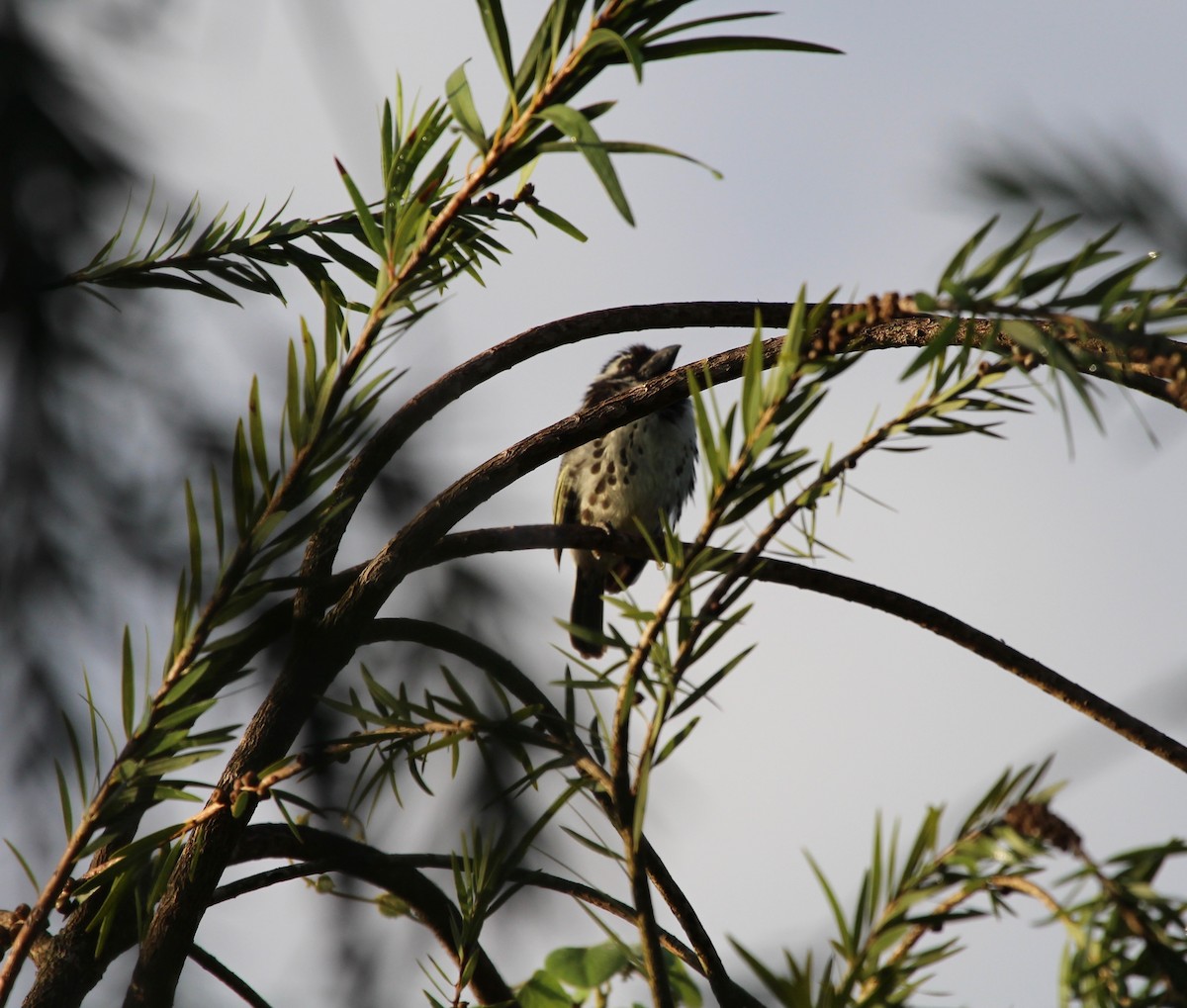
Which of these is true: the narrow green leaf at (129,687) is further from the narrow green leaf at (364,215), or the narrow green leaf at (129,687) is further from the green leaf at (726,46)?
the green leaf at (726,46)

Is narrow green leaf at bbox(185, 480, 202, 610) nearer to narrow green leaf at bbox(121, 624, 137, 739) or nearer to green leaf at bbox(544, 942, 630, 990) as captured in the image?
narrow green leaf at bbox(121, 624, 137, 739)

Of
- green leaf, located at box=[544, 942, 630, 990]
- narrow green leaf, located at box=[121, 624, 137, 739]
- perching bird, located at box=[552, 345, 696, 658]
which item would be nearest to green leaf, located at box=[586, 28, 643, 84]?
narrow green leaf, located at box=[121, 624, 137, 739]

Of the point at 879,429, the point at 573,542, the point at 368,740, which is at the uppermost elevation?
the point at 573,542

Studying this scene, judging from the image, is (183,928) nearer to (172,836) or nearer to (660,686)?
(172,836)

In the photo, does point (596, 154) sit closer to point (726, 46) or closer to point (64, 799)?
point (726, 46)

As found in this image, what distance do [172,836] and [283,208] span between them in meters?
0.87

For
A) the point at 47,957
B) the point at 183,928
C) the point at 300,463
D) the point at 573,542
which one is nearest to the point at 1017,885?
the point at 300,463

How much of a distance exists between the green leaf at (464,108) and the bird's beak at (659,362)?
15.7 feet

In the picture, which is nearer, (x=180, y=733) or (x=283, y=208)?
(x=180, y=733)

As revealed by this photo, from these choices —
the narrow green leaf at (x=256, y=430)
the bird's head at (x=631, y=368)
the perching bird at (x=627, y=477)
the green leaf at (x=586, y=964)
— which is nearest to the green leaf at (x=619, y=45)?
the narrow green leaf at (x=256, y=430)

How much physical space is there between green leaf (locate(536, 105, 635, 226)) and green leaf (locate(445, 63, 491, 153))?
0.16 meters

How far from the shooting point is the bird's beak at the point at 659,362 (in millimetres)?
5832

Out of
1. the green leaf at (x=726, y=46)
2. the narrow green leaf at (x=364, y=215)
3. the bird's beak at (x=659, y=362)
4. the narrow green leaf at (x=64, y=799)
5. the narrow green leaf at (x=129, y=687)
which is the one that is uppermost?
the bird's beak at (x=659, y=362)

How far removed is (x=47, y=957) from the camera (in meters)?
1.39
